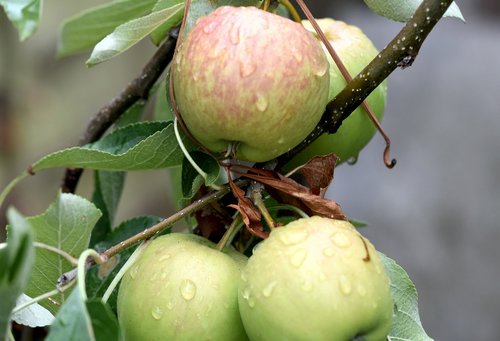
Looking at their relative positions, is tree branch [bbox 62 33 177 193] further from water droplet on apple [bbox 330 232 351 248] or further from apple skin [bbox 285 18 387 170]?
water droplet on apple [bbox 330 232 351 248]

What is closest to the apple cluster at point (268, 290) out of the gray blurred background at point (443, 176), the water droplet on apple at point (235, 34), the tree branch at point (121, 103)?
the water droplet on apple at point (235, 34)

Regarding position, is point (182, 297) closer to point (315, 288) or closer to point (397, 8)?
point (315, 288)

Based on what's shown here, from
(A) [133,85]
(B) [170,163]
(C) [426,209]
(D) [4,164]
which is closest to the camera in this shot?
(B) [170,163]

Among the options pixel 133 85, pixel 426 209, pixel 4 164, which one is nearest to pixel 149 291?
pixel 133 85

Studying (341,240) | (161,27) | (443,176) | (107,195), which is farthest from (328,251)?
(443,176)

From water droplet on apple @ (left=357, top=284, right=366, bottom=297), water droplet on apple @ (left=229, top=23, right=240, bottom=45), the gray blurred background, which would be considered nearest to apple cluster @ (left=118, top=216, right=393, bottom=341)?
water droplet on apple @ (left=357, top=284, right=366, bottom=297)

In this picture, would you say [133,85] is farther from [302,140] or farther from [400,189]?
[400,189]
